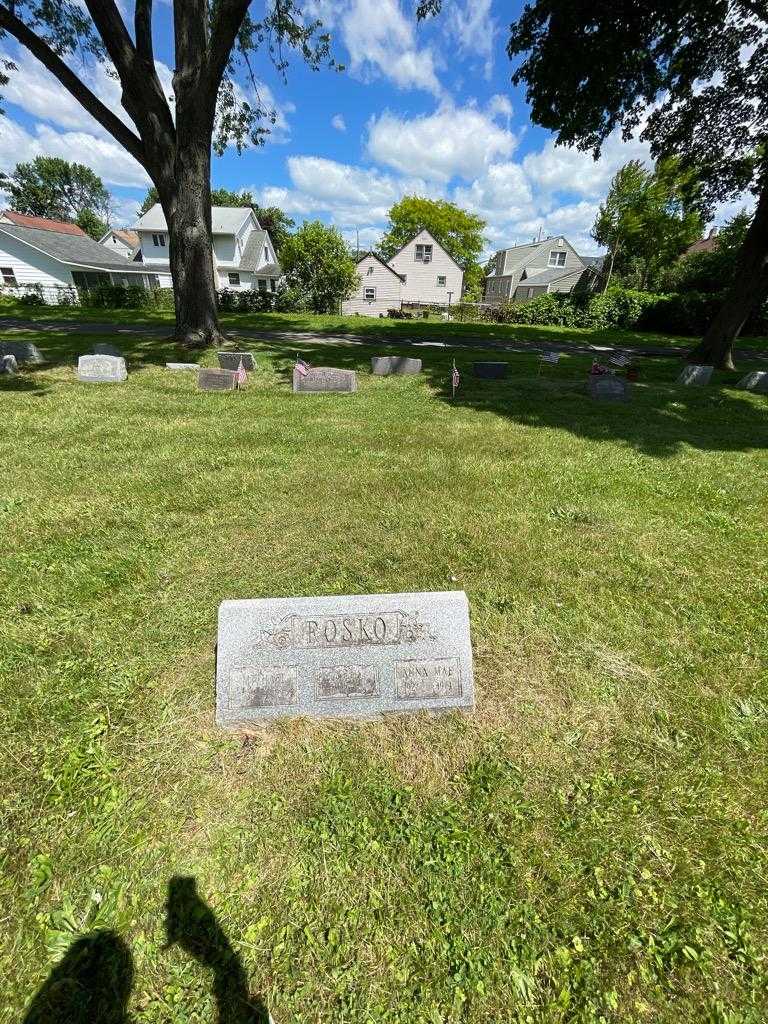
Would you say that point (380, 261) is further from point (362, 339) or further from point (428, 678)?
point (428, 678)

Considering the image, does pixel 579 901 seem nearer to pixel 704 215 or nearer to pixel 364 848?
pixel 364 848

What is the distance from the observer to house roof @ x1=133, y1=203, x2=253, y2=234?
39156 millimetres

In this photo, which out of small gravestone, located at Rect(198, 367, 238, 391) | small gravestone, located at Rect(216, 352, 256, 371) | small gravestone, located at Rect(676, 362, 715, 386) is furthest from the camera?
small gravestone, located at Rect(676, 362, 715, 386)

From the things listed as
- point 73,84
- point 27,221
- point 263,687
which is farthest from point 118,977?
point 27,221

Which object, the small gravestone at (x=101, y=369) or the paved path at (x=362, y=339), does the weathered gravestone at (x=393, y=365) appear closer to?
the paved path at (x=362, y=339)

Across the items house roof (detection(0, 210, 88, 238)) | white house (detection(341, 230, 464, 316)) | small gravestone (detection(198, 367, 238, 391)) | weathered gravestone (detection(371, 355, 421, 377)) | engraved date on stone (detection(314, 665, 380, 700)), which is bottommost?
engraved date on stone (detection(314, 665, 380, 700))

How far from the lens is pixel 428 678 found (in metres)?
2.66

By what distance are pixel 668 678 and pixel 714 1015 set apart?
1.68m

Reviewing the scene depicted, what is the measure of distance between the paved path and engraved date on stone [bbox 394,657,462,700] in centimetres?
1621

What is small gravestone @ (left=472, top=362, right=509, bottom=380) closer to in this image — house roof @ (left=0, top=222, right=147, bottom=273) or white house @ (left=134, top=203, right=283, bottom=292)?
white house @ (left=134, top=203, right=283, bottom=292)

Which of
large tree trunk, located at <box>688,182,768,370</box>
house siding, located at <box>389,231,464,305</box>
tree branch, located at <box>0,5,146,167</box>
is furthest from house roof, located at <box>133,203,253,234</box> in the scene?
large tree trunk, located at <box>688,182,768,370</box>

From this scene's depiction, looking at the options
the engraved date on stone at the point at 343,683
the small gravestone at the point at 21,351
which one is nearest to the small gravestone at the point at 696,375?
the engraved date on stone at the point at 343,683

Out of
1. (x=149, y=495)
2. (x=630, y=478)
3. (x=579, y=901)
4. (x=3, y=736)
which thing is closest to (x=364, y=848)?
(x=579, y=901)

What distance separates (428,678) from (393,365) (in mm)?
10659
